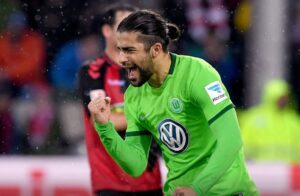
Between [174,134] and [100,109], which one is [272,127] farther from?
[100,109]

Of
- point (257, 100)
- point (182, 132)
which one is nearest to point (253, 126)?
point (257, 100)

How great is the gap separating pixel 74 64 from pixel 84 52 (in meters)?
0.16

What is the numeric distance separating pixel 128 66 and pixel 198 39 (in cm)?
599

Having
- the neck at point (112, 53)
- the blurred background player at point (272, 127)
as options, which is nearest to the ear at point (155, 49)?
the neck at point (112, 53)

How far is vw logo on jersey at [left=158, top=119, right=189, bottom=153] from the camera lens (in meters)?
5.73

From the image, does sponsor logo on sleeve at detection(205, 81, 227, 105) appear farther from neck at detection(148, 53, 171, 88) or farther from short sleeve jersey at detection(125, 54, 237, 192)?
neck at detection(148, 53, 171, 88)

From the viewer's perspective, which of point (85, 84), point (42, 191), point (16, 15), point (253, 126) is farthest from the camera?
point (16, 15)

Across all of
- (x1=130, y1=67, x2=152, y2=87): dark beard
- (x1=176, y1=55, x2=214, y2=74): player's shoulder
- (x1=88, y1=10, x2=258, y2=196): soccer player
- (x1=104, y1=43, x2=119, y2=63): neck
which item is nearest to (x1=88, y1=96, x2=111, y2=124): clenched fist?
(x1=88, y1=10, x2=258, y2=196): soccer player

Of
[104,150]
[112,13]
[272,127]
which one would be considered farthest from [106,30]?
[272,127]

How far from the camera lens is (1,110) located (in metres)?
11.0

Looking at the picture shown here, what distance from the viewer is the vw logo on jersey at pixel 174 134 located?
226 inches

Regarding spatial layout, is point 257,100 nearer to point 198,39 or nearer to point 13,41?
point 198,39

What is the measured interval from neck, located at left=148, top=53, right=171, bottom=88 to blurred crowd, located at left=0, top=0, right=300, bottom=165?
4.66 meters

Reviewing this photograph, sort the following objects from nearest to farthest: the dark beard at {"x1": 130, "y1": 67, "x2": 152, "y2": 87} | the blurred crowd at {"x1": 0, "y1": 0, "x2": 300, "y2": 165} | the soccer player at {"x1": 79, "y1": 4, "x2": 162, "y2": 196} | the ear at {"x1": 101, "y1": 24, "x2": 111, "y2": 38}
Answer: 1. the dark beard at {"x1": 130, "y1": 67, "x2": 152, "y2": 87}
2. the soccer player at {"x1": 79, "y1": 4, "x2": 162, "y2": 196}
3. the ear at {"x1": 101, "y1": 24, "x2": 111, "y2": 38}
4. the blurred crowd at {"x1": 0, "y1": 0, "x2": 300, "y2": 165}
